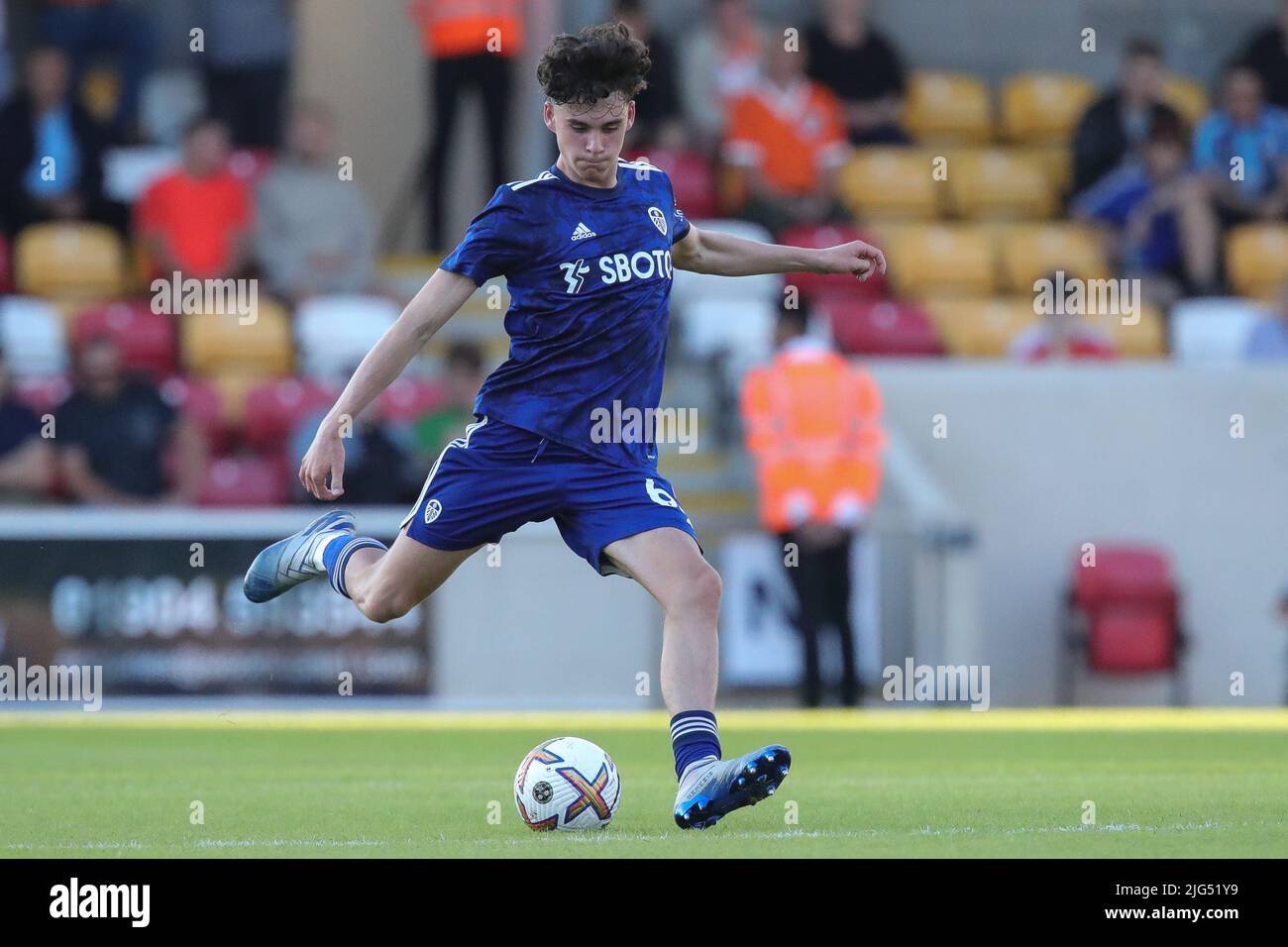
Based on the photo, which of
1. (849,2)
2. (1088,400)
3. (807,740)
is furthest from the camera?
(849,2)

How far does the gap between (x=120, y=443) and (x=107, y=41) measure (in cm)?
470

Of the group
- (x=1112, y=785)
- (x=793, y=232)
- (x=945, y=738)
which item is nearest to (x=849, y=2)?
(x=793, y=232)

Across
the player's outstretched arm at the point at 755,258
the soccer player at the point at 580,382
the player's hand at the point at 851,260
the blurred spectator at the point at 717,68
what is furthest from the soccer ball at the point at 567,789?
the blurred spectator at the point at 717,68

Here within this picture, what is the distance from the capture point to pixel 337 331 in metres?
14.6

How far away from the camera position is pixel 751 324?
1484 centimetres

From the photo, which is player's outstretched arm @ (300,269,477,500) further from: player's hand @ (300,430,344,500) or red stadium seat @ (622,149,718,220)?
red stadium seat @ (622,149,718,220)

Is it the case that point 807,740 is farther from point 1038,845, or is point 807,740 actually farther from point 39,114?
point 39,114

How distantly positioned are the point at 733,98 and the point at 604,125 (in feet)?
33.2

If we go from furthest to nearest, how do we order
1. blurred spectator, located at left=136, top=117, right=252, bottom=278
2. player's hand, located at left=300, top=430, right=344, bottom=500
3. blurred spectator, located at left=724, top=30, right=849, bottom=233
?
blurred spectator, located at left=724, top=30, right=849, bottom=233
blurred spectator, located at left=136, top=117, right=252, bottom=278
player's hand, located at left=300, top=430, right=344, bottom=500

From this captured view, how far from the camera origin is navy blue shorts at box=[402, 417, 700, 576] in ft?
21.3

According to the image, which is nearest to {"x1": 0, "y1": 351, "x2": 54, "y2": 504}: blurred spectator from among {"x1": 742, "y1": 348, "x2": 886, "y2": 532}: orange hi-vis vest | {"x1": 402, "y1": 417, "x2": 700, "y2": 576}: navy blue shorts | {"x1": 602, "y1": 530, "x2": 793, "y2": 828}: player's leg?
{"x1": 742, "y1": 348, "x2": 886, "y2": 532}: orange hi-vis vest

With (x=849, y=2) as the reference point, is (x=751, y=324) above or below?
below

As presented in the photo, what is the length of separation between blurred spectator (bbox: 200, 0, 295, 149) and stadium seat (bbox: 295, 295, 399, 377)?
2.13 m

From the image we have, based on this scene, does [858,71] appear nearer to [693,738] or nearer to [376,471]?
[376,471]
